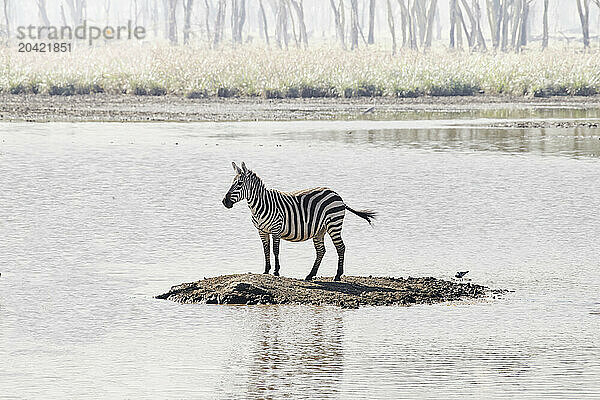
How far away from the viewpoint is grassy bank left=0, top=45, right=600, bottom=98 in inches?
1583

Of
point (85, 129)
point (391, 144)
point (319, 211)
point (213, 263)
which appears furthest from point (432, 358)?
point (85, 129)

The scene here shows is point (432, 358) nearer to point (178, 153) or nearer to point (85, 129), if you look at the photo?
point (178, 153)

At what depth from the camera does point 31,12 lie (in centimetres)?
17525

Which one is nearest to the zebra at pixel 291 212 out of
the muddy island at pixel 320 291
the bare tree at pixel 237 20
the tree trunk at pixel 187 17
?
the muddy island at pixel 320 291

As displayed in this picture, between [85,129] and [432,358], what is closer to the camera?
[432,358]

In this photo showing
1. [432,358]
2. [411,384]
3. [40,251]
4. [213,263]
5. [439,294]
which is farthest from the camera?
[40,251]

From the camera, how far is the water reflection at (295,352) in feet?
22.5

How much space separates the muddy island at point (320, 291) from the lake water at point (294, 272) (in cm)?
18

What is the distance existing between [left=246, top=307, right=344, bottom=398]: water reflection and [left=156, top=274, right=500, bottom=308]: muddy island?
241 millimetres

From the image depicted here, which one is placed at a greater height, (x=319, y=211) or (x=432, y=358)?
(x=319, y=211)

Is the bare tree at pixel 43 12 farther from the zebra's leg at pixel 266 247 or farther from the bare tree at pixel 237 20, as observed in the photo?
the zebra's leg at pixel 266 247

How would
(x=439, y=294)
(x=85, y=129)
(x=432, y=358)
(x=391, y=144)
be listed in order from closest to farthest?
1. (x=432, y=358)
2. (x=439, y=294)
3. (x=391, y=144)
4. (x=85, y=129)

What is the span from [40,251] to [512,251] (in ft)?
14.6
